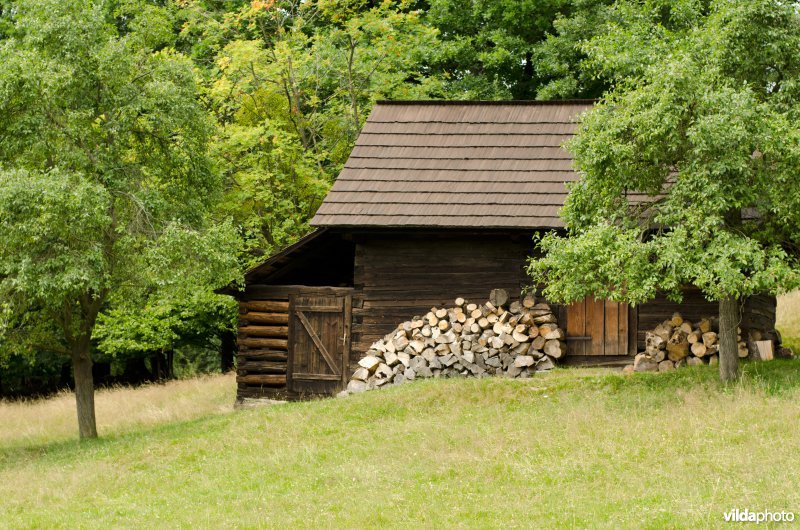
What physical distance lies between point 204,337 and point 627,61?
17.3 metres

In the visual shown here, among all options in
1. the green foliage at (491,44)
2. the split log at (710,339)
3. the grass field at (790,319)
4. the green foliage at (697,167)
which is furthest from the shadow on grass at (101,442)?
the green foliage at (491,44)

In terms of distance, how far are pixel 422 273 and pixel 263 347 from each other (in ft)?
11.1

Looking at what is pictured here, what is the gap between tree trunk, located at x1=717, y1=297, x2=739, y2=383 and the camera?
49.2 ft

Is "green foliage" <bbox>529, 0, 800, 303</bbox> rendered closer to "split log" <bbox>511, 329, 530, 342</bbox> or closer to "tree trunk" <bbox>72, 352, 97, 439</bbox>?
"split log" <bbox>511, 329, 530, 342</bbox>

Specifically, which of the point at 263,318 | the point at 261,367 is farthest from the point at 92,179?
the point at 261,367

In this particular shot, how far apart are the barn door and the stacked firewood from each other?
5.06 metres

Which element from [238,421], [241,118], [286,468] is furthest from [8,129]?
[241,118]

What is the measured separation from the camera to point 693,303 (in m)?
17.5

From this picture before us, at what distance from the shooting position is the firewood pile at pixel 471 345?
17.7 metres

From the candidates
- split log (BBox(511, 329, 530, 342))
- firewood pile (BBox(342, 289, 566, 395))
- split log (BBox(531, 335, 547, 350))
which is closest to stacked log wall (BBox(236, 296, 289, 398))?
firewood pile (BBox(342, 289, 566, 395))

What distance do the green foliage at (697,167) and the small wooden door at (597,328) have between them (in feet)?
8.47

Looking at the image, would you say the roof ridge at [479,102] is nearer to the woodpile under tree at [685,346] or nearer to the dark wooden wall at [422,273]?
the dark wooden wall at [422,273]

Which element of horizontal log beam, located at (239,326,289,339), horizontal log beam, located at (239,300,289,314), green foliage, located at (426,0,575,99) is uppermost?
green foliage, located at (426,0,575,99)

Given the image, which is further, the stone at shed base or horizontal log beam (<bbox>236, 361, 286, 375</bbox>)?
horizontal log beam (<bbox>236, 361, 286, 375</bbox>)
